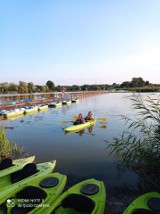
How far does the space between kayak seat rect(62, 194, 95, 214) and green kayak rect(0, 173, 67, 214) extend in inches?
15.3

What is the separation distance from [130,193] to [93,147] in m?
6.53

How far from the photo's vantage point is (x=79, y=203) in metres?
5.60

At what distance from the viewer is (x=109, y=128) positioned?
816 inches

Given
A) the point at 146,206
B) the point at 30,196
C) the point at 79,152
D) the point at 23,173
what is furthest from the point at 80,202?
the point at 79,152

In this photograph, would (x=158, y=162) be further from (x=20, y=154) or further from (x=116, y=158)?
(x=20, y=154)

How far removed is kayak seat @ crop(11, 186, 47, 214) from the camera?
18.2 feet

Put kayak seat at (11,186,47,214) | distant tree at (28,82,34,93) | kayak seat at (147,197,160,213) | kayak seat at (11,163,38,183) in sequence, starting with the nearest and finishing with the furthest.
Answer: kayak seat at (147,197,160,213), kayak seat at (11,186,47,214), kayak seat at (11,163,38,183), distant tree at (28,82,34,93)

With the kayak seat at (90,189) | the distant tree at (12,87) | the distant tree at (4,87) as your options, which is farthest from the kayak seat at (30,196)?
the distant tree at (12,87)

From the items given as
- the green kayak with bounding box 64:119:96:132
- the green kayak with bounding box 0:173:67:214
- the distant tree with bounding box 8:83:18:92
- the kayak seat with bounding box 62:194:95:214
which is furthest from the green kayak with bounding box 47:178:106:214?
the distant tree with bounding box 8:83:18:92

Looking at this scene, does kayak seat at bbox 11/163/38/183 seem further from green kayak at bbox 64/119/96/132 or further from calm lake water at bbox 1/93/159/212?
green kayak at bbox 64/119/96/132

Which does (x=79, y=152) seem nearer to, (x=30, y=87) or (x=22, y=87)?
(x=22, y=87)

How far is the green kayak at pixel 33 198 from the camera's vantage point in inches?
214

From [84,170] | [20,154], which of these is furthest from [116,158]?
[20,154]

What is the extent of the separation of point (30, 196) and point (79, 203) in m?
1.50
